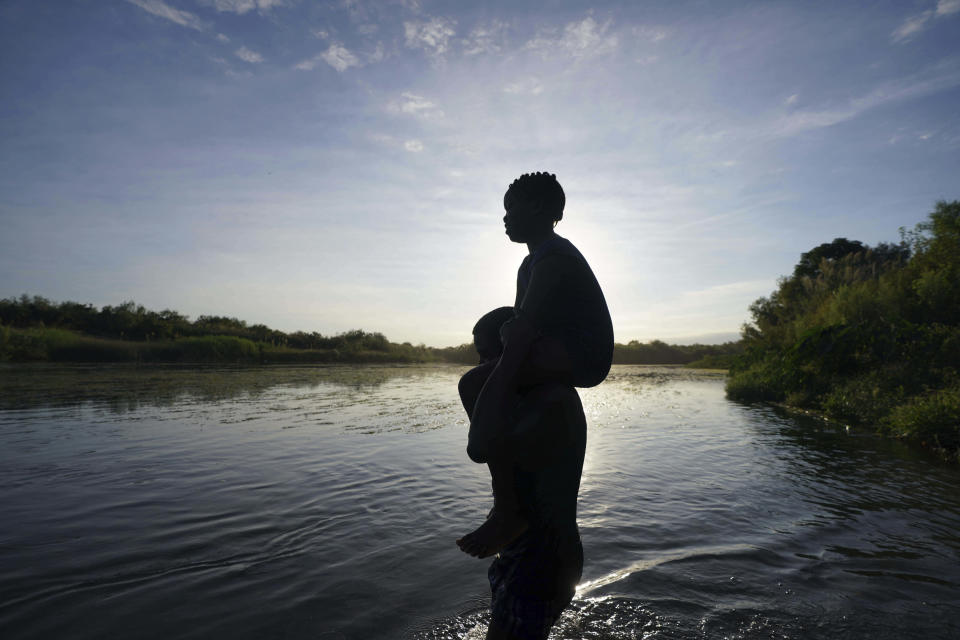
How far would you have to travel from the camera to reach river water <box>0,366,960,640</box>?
307 cm

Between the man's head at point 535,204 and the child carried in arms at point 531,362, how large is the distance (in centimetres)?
11

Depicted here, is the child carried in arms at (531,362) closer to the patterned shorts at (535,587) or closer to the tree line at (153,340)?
the patterned shorts at (535,587)

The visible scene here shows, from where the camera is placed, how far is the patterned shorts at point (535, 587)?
68.3 inches

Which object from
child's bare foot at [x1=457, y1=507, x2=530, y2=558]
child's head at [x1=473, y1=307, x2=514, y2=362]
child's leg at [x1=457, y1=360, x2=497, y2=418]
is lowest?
child's bare foot at [x1=457, y1=507, x2=530, y2=558]

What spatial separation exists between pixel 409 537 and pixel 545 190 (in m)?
3.68

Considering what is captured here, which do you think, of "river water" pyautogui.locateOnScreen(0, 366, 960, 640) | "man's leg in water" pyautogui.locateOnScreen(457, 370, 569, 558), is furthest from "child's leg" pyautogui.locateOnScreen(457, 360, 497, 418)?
"river water" pyautogui.locateOnScreen(0, 366, 960, 640)

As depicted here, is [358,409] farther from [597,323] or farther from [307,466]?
[597,323]

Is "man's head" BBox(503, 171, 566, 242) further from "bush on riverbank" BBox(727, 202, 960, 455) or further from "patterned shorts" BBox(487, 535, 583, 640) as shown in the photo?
"bush on riverbank" BBox(727, 202, 960, 455)

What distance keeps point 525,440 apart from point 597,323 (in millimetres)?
521

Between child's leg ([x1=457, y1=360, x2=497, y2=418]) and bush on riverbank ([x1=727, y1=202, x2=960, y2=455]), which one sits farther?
bush on riverbank ([x1=727, y1=202, x2=960, y2=455])

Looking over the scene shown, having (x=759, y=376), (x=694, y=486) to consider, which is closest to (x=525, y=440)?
→ (x=694, y=486)

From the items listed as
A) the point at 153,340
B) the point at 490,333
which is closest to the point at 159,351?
the point at 153,340

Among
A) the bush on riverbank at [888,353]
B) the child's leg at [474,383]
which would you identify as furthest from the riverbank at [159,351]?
the child's leg at [474,383]

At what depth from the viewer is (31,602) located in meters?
3.10
